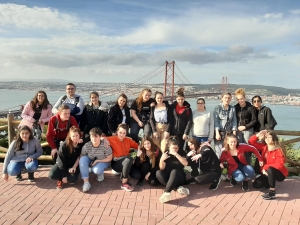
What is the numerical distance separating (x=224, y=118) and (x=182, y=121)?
0.77 meters

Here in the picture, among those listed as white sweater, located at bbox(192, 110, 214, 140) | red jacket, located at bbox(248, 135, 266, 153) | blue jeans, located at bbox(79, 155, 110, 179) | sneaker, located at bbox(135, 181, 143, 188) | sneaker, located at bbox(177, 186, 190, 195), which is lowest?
sneaker, located at bbox(135, 181, 143, 188)

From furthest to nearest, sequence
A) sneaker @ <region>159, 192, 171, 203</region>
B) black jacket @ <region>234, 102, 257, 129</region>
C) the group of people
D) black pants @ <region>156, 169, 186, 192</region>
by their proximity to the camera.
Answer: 1. black jacket @ <region>234, 102, 257, 129</region>
2. the group of people
3. black pants @ <region>156, 169, 186, 192</region>
4. sneaker @ <region>159, 192, 171, 203</region>

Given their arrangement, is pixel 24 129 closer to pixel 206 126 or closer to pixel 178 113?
pixel 178 113

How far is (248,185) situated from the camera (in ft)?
14.7

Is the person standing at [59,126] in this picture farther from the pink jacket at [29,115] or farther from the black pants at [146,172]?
the black pants at [146,172]

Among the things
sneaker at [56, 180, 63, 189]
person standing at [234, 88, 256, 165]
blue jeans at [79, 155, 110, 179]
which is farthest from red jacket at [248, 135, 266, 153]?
sneaker at [56, 180, 63, 189]

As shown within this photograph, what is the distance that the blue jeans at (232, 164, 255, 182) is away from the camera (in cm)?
427

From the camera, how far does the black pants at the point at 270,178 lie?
13.3ft

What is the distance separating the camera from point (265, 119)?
15.5 ft

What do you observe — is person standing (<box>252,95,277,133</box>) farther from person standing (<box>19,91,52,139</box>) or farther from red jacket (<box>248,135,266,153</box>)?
person standing (<box>19,91,52,139</box>)

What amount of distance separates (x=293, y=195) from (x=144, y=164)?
2.42m

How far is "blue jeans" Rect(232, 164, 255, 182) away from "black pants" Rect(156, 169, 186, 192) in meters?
0.88

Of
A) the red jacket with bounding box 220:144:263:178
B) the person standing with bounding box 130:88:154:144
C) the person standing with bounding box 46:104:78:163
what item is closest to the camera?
the red jacket with bounding box 220:144:263:178

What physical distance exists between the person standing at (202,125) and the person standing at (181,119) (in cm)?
11
